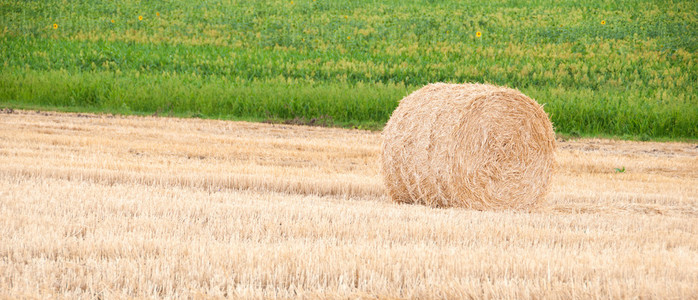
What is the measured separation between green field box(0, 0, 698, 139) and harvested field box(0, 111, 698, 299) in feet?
23.2

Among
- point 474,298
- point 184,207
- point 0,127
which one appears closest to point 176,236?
point 184,207

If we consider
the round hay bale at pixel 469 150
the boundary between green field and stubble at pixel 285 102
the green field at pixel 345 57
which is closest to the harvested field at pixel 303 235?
the round hay bale at pixel 469 150

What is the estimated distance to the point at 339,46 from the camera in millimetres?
26578

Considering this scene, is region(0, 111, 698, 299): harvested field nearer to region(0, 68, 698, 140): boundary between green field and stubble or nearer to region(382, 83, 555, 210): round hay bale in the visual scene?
region(382, 83, 555, 210): round hay bale

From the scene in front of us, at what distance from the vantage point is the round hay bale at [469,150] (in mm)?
8266

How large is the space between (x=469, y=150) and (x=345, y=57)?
53.2 feet

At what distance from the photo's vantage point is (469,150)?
839cm

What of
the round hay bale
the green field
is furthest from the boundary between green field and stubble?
the round hay bale

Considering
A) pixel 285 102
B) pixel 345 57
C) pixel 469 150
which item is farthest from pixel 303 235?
pixel 345 57

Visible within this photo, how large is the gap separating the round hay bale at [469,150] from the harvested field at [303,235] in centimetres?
40

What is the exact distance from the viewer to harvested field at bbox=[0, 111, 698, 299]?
4324 mm

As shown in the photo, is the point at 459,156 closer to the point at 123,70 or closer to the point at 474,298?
the point at 474,298

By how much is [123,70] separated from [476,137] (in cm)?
1631

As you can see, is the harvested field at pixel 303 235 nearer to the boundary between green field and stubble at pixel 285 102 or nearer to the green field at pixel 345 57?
the boundary between green field and stubble at pixel 285 102
